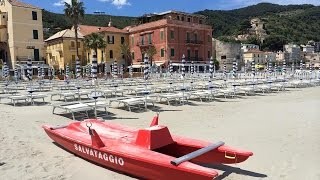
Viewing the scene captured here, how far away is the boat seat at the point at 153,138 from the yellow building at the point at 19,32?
43067 millimetres

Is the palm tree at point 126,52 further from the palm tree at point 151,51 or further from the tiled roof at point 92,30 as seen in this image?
the palm tree at point 151,51

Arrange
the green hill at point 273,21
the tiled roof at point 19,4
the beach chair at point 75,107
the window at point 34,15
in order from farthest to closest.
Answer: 1. the green hill at point 273,21
2. the window at point 34,15
3. the tiled roof at point 19,4
4. the beach chair at point 75,107

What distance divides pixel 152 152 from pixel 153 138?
37 centimetres

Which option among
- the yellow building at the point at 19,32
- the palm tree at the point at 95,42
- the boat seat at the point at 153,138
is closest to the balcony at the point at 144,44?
the palm tree at the point at 95,42

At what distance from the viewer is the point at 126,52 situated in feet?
188

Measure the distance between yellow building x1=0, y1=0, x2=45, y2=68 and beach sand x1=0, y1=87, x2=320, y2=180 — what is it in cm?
3513

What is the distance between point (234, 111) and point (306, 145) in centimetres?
514

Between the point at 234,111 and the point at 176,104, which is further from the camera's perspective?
the point at 176,104

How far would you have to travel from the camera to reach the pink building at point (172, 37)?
5178 cm

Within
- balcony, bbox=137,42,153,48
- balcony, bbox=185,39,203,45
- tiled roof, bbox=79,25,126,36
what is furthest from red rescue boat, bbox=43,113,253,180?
tiled roof, bbox=79,25,126,36

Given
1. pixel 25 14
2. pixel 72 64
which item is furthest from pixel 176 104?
pixel 72 64

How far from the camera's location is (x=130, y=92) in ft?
64.6

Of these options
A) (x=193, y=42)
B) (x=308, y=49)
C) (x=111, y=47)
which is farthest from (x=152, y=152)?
(x=308, y=49)

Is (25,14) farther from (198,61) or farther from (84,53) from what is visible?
(198,61)
